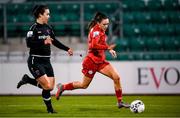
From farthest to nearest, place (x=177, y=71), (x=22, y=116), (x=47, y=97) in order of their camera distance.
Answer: (x=177, y=71), (x=47, y=97), (x=22, y=116)

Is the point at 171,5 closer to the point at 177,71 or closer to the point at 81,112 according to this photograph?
the point at 177,71

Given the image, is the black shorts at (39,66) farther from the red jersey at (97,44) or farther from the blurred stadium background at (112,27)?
the blurred stadium background at (112,27)

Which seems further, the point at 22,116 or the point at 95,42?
the point at 95,42

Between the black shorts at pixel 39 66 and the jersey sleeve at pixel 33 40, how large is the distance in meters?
0.29

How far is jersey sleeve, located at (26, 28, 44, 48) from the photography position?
11195 millimetres

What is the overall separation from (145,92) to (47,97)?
7.34 meters

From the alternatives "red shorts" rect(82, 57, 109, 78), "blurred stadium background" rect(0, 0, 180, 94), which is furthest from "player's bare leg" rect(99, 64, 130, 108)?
"blurred stadium background" rect(0, 0, 180, 94)

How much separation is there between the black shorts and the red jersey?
113 cm

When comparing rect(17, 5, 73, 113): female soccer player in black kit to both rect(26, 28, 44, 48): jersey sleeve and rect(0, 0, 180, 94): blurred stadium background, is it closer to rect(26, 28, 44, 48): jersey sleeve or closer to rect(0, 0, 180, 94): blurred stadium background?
rect(26, 28, 44, 48): jersey sleeve

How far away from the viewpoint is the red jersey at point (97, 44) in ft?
38.8

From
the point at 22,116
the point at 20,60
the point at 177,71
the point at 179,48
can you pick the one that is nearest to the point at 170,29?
the point at 179,48

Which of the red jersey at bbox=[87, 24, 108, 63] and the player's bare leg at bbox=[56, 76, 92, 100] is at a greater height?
the red jersey at bbox=[87, 24, 108, 63]

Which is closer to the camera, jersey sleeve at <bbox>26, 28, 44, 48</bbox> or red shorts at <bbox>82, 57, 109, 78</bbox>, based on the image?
jersey sleeve at <bbox>26, 28, 44, 48</bbox>

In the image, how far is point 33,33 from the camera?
36.7 feet
